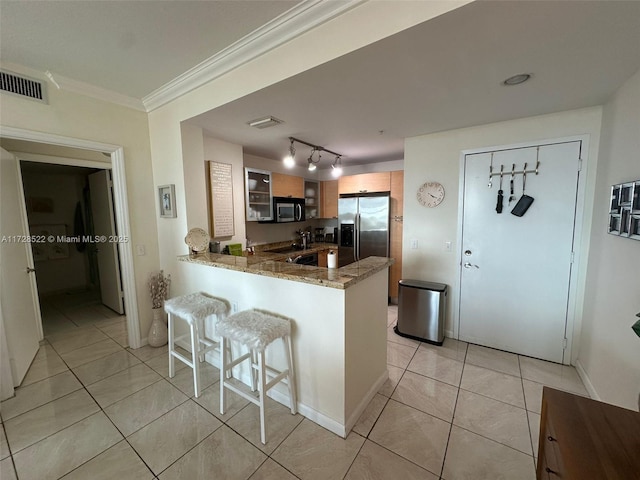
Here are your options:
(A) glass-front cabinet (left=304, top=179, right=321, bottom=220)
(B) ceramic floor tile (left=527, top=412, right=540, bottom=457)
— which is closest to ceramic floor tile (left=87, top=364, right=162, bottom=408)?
(B) ceramic floor tile (left=527, top=412, right=540, bottom=457)

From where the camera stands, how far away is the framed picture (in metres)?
2.81

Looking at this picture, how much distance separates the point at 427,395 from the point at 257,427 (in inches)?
54.2

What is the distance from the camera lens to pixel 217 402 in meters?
2.08

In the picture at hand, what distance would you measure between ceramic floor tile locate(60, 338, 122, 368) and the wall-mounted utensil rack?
4.66 meters

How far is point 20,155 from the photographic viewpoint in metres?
2.81

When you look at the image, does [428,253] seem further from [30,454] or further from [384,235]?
[30,454]

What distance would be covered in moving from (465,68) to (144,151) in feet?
10.6

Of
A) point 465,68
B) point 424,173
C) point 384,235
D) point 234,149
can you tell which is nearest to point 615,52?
point 465,68

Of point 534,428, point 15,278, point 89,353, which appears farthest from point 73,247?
point 534,428

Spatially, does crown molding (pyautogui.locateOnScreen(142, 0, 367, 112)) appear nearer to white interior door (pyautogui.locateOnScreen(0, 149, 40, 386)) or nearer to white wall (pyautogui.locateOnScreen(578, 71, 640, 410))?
white interior door (pyautogui.locateOnScreen(0, 149, 40, 386))

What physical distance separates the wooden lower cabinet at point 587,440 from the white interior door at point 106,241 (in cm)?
462

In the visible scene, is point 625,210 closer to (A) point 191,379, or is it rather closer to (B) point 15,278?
A: (A) point 191,379

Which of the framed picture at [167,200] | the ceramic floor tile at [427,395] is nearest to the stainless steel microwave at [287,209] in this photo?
the framed picture at [167,200]

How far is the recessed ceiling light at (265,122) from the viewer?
2.45 m
